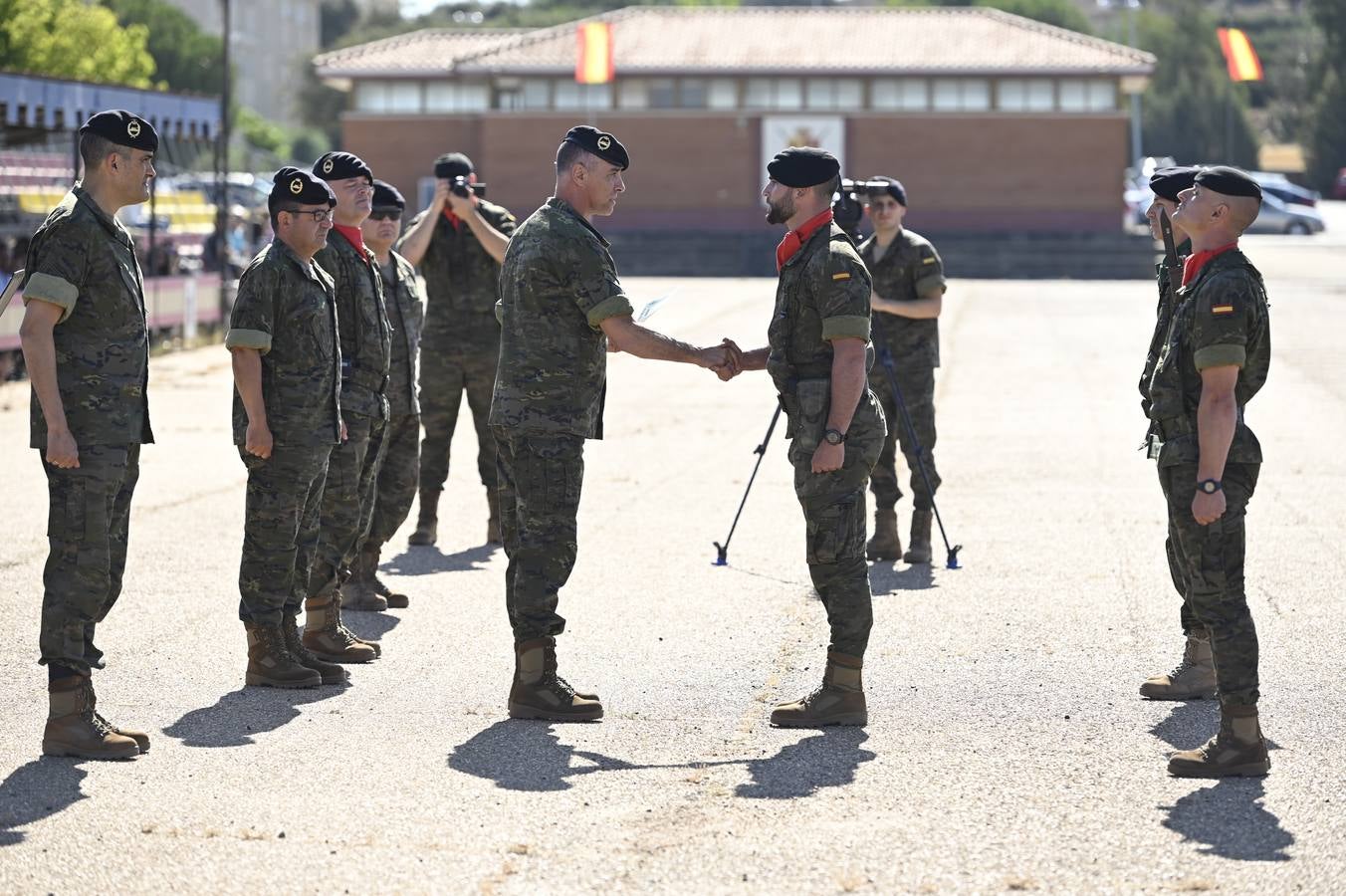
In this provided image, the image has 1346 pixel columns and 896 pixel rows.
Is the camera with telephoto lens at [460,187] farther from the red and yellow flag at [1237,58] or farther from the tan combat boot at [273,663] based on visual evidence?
the red and yellow flag at [1237,58]

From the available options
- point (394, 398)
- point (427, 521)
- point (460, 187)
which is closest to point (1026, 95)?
point (427, 521)

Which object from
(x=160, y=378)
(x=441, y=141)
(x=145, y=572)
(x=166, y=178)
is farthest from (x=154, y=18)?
(x=145, y=572)

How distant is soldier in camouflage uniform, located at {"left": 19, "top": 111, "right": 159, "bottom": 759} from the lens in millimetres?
5906

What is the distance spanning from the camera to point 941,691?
6977 millimetres

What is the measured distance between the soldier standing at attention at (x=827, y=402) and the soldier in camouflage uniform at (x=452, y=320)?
363 centimetres

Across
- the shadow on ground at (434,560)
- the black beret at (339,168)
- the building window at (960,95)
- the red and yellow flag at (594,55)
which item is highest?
the red and yellow flag at (594,55)

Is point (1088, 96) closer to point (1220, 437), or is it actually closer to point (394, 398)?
point (394, 398)

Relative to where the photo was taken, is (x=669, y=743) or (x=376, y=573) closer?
(x=669, y=743)

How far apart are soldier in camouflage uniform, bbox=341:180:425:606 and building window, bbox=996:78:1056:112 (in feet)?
153

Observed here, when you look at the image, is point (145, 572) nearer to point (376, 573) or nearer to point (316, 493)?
point (376, 573)

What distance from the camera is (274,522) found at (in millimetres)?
6852

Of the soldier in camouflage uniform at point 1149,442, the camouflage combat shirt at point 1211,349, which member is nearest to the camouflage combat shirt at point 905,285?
the soldier in camouflage uniform at point 1149,442

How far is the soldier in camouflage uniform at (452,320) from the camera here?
1008 centimetres

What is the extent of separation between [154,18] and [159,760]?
80.4 metres
